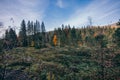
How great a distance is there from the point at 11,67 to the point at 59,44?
51.4 m

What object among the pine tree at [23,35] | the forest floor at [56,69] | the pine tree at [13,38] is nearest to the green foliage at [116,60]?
the forest floor at [56,69]

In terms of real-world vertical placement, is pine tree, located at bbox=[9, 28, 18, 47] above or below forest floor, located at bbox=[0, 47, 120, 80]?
above

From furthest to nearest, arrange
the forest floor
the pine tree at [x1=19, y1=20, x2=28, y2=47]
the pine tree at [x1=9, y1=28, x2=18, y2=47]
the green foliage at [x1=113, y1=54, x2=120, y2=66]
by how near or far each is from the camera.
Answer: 1. the pine tree at [x1=19, y1=20, x2=28, y2=47]
2. the pine tree at [x1=9, y1=28, x2=18, y2=47]
3. the green foliage at [x1=113, y1=54, x2=120, y2=66]
4. the forest floor

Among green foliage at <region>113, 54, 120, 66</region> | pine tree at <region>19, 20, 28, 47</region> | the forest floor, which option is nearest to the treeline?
pine tree at <region>19, 20, 28, 47</region>

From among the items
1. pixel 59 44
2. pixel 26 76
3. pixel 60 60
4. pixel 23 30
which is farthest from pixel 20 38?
pixel 26 76

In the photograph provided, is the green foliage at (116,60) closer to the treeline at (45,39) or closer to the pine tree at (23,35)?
the treeline at (45,39)

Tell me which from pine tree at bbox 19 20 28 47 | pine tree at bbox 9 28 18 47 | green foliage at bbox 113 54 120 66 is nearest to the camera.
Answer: green foliage at bbox 113 54 120 66

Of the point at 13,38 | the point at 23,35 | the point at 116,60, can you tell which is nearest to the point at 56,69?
the point at 116,60

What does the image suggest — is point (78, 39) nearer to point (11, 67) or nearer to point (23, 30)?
point (23, 30)

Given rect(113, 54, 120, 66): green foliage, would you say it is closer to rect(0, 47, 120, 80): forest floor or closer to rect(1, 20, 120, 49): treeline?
rect(0, 47, 120, 80): forest floor

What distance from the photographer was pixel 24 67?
2249 inches

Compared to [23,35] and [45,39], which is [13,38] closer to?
[23,35]

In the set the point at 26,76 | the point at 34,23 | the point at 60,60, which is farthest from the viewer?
the point at 34,23

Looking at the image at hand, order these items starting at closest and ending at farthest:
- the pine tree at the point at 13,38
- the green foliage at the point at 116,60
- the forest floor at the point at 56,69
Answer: the forest floor at the point at 56,69, the green foliage at the point at 116,60, the pine tree at the point at 13,38
